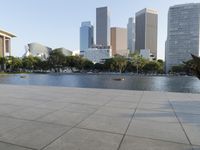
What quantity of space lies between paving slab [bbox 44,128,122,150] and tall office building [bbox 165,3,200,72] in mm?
146786

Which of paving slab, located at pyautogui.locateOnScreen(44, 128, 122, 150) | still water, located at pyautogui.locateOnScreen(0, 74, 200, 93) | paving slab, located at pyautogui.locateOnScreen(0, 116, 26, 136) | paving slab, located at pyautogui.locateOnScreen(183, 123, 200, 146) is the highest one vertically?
paving slab, located at pyautogui.locateOnScreen(0, 116, 26, 136)

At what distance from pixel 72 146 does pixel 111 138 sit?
0.88 m

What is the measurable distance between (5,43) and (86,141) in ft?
430

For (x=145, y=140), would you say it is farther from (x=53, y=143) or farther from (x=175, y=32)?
(x=175, y=32)

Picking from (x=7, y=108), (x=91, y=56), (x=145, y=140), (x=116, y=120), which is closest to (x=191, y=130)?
(x=145, y=140)

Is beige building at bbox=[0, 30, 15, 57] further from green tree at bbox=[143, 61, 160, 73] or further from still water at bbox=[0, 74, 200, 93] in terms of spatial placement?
green tree at bbox=[143, 61, 160, 73]

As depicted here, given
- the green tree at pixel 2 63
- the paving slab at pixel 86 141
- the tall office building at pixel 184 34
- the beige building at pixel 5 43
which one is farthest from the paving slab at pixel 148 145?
the tall office building at pixel 184 34

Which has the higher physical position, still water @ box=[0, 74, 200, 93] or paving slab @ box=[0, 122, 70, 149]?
paving slab @ box=[0, 122, 70, 149]

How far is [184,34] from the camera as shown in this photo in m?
143

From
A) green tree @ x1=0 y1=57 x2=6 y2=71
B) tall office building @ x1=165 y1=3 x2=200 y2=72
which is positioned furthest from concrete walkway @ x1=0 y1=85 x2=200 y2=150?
tall office building @ x1=165 y1=3 x2=200 y2=72

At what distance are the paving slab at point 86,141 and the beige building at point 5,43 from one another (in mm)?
120928

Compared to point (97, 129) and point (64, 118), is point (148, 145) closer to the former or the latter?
point (97, 129)

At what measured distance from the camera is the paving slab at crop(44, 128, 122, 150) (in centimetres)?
375

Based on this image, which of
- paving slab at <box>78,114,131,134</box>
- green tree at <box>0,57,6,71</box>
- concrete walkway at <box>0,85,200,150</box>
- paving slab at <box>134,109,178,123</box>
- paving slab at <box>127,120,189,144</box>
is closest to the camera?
concrete walkway at <box>0,85,200,150</box>
